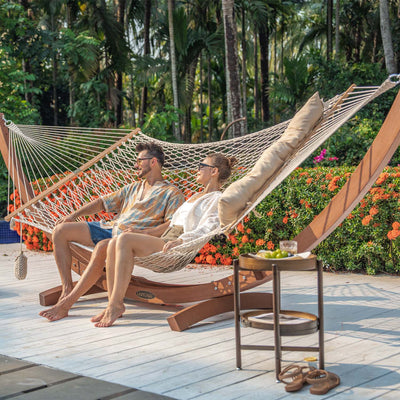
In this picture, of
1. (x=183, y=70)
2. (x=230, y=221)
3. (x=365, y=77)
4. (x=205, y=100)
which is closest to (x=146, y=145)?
(x=230, y=221)

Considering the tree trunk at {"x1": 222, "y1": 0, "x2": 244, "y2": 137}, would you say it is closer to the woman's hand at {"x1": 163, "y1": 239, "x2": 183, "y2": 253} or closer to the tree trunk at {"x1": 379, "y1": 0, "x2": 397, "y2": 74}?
the tree trunk at {"x1": 379, "y1": 0, "x2": 397, "y2": 74}

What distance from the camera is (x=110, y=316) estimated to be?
10.2 feet

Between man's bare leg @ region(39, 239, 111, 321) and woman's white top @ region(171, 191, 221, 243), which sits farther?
man's bare leg @ region(39, 239, 111, 321)

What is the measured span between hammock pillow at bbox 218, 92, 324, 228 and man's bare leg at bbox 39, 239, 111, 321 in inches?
32.8

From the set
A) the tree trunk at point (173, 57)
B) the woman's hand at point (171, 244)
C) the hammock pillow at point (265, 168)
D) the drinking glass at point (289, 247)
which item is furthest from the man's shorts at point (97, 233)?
the tree trunk at point (173, 57)

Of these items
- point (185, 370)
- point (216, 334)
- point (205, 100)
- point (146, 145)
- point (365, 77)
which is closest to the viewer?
point (185, 370)

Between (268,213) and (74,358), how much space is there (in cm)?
264

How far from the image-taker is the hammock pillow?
8.75 ft

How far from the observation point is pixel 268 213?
4922mm

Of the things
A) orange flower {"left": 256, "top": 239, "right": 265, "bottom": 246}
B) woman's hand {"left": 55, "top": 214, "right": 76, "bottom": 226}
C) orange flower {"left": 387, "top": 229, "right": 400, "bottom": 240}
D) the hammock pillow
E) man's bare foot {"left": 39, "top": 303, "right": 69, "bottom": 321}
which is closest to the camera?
the hammock pillow

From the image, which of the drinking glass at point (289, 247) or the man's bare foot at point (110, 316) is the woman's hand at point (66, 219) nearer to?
the man's bare foot at point (110, 316)

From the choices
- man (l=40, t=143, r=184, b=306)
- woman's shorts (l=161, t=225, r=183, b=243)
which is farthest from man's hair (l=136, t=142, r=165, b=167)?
woman's shorts (l=161, t=225, r=183, b=243)

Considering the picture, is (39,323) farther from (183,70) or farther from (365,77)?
(183,70)

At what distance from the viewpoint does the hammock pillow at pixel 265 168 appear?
2666mm
